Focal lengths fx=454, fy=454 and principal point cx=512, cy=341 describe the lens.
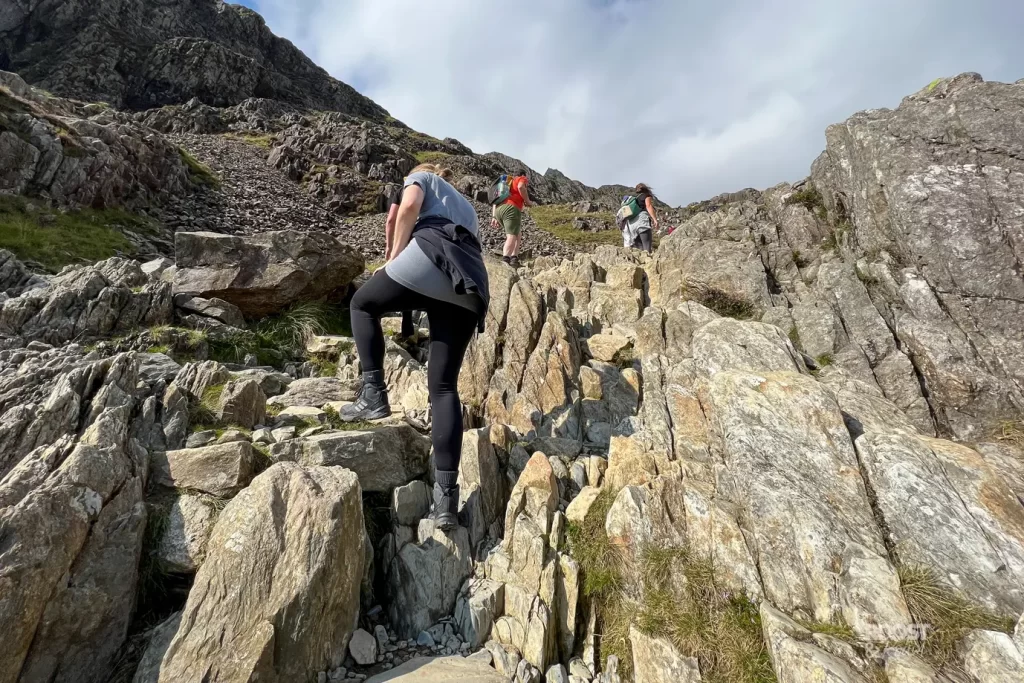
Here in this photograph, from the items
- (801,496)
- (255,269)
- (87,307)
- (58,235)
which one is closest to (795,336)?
(801,496)

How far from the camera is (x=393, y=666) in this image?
444cm

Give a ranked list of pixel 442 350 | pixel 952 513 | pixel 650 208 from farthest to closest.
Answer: pixel 650 208 < pixel 442 350 < pixel 952 513

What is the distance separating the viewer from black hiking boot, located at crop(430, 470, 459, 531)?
5289 mm

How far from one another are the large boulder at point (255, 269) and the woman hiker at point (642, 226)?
1298 cm

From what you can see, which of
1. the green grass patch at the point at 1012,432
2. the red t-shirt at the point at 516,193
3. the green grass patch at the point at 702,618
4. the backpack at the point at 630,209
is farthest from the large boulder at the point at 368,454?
the backpack at the point at 630,209

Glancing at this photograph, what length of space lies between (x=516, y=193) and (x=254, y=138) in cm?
8117

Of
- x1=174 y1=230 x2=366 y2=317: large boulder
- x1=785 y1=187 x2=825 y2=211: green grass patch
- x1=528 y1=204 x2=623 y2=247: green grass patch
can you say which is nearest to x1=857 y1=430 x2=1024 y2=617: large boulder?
x1=785 y1=187 x2=825 y2=211: green grass patch

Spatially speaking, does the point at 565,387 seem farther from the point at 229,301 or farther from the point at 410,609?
the point at 229,301

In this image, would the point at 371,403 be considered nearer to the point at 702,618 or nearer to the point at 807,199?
the point at 702,618

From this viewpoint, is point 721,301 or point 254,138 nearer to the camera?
point 721,301

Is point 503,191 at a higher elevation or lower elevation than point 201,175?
lower

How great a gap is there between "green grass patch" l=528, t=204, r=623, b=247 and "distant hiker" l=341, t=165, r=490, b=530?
27810 mm

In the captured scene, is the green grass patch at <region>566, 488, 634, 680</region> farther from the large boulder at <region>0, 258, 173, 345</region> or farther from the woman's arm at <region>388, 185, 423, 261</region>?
the large boulder at <region>0, 258, 173, 345</region>

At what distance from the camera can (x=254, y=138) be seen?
258 ft
